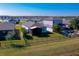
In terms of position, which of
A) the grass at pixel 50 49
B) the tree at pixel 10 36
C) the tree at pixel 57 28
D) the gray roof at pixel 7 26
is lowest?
the grass at pixel 50 49

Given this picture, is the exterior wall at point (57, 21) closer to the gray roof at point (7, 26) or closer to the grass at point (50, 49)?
the grass at point (50, 49)

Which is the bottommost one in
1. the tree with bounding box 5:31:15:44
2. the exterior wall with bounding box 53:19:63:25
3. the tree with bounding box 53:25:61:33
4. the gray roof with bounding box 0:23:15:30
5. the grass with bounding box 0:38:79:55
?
the grass with bounding box 0:38:79:55

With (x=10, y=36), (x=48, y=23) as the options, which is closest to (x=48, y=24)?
(x=48, y=23)

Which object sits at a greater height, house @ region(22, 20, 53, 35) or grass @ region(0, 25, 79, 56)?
house @ region(22, 20, 53, 35)

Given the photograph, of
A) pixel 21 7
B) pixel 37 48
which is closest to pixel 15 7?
pixel 21 7

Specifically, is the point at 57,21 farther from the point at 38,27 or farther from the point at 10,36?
the point at 10,36

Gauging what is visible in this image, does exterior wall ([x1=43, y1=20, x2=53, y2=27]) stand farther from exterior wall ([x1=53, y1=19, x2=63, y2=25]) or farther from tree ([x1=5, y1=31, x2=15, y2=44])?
tree ([x1=5, y1=31, x2=15, y2=44])

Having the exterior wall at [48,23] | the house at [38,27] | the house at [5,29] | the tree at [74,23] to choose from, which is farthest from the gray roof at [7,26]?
the tree at [74,23]

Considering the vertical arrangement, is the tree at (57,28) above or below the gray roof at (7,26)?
below

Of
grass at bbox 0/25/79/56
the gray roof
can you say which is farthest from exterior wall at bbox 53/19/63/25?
the gray roof
